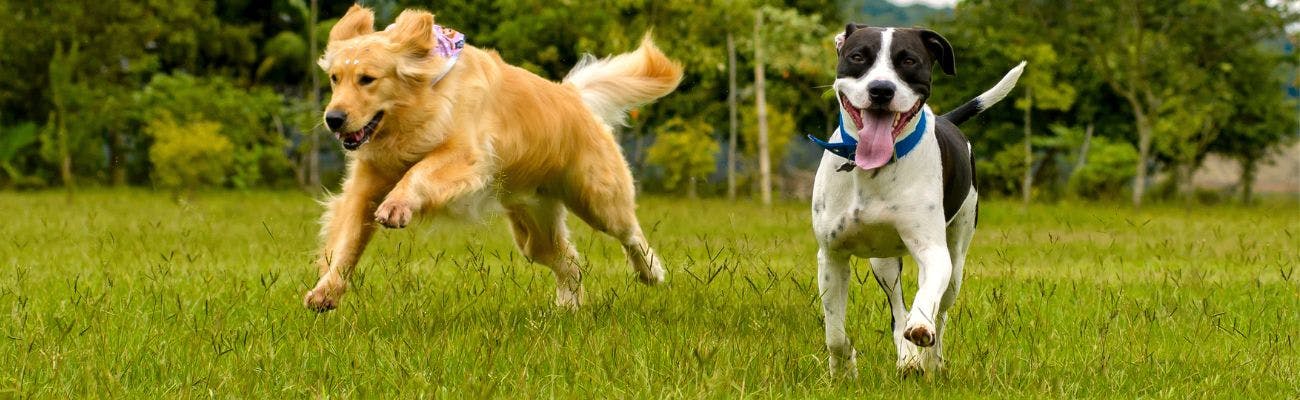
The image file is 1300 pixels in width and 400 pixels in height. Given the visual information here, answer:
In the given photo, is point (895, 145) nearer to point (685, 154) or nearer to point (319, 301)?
point (319, 301)

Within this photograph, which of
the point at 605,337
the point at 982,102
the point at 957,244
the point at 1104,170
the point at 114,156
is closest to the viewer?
the point at 957,244

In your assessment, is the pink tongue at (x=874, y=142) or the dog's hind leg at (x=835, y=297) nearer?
the pink tongue at (x=874, y=142)

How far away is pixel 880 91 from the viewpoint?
385cm

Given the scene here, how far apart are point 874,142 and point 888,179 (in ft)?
0.58

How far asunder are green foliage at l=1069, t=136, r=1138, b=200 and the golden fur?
26.1 metres

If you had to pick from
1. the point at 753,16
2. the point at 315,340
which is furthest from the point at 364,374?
the point at 753,16

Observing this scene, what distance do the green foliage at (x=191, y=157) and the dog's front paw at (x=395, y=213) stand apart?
18543 millimetres

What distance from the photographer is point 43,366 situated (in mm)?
4203

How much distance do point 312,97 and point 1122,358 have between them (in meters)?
30.1

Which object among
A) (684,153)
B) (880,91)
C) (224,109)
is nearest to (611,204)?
(880,91)

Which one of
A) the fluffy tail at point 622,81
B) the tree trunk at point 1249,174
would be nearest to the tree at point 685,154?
the tree trunk at point 1249,174

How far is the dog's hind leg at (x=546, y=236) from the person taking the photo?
264 inches

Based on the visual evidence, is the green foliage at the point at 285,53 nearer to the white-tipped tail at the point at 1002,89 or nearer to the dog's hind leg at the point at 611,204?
the dog's hind leg at the point at 611,204

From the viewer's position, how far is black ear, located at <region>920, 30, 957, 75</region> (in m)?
4.12
